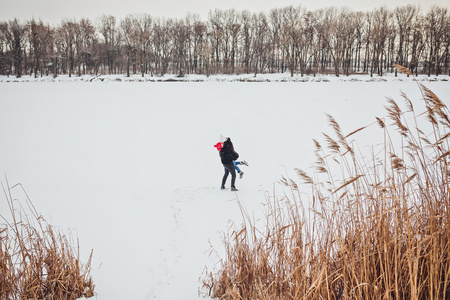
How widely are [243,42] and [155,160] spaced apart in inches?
2079

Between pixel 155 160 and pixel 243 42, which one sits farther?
pixel 243 42

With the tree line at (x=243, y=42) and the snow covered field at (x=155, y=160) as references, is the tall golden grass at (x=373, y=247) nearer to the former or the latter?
the snow covered field at (x=155, y=160)

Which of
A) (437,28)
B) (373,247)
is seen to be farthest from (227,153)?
(437,28)

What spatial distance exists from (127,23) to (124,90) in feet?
120

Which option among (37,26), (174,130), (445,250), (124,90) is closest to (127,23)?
(37,26)

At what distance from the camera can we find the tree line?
45.8 metres

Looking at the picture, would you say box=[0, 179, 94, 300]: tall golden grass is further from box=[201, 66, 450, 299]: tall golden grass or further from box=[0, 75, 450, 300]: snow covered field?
box=[201, 66, 450, 299]: tall golden grass

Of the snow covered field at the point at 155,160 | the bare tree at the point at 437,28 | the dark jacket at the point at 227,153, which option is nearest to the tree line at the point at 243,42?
the bare tree at the point at 437,28

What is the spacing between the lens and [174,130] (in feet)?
55.4

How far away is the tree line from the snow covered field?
78.3ft

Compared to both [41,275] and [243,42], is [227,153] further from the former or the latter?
[243,42]

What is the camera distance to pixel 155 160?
12.1 metres

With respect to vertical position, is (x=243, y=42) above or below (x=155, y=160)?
above

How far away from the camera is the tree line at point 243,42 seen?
45.8 metres
